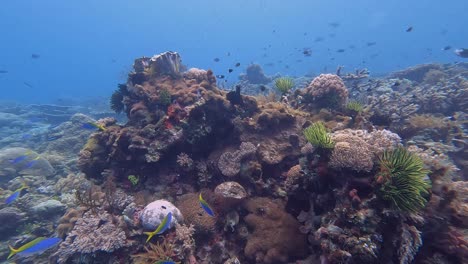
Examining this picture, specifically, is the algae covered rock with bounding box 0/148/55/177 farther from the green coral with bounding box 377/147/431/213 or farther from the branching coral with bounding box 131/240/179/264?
the green coral with bounding box 377/147/431/213

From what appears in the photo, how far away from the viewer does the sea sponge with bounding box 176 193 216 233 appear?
6.27 m

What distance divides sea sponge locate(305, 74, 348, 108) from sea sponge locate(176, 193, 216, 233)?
17.9 ft

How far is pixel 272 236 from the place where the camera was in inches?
220

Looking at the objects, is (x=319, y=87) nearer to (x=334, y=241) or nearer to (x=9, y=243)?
(x=334, y=241)

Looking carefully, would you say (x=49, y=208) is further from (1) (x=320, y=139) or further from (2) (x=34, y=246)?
(1) (x=320, y=139)

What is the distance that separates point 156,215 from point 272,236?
2.48 metres

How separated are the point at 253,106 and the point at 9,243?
931 cm

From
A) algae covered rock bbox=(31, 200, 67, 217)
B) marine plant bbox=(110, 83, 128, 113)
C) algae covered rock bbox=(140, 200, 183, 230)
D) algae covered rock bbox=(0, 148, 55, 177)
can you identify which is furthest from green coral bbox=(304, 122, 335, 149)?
algae covered rock bbox=(0, 148, 55, 177)

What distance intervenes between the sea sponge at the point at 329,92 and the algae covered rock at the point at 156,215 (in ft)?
20.8

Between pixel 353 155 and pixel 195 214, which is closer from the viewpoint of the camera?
pixel 353 155

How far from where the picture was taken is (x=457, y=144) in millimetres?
10695

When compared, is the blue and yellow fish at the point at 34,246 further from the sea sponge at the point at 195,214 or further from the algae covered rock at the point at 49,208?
the algae covered rock at the point at 49,208

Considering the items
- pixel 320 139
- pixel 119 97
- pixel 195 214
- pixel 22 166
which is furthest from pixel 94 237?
pixel 22 166

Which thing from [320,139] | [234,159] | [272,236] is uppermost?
[320,139]
